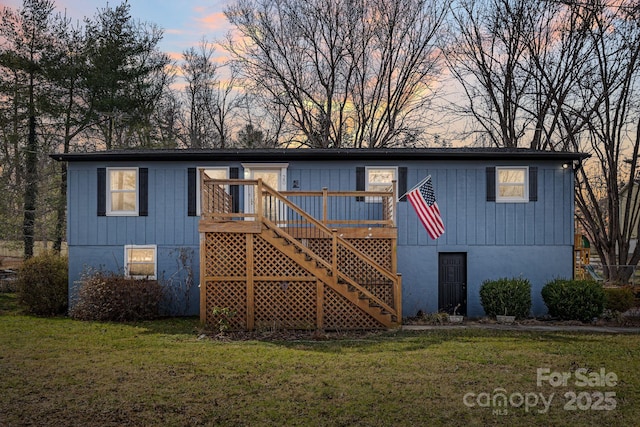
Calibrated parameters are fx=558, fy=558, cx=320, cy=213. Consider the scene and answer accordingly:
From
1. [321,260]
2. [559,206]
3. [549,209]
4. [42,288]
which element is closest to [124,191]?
[42,288]

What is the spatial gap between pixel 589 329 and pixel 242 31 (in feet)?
70.0

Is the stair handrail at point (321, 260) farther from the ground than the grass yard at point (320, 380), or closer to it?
farther from the ground

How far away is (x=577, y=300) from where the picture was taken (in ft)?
44.4

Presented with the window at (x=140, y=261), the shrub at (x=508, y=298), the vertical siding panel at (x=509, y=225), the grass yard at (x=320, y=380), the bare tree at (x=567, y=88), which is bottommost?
the grass yard at (x=320, y=380)

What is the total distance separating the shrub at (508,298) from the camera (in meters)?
13.6

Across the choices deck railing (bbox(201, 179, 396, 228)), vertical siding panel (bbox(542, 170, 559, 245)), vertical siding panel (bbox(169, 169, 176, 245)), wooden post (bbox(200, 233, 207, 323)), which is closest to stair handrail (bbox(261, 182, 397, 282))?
deck railing (bbox(201, 179, 396, 228))

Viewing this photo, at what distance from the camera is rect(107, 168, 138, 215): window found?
14844mm

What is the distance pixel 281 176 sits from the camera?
14711 millimetres

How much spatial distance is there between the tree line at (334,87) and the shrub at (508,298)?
7.12 meters

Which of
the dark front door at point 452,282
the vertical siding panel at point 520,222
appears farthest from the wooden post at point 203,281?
the vertical siding panel at point 520,222

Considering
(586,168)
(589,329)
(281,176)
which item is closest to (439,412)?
(589,329)

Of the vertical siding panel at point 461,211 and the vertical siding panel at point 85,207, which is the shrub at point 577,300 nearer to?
the vertical siding panel at point 461,211

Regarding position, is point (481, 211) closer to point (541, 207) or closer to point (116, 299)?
point (541, 207)

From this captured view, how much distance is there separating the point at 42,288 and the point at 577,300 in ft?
45.0
